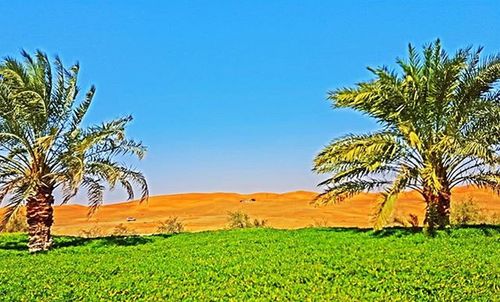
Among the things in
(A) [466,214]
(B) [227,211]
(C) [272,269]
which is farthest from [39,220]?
(B) [227,211]

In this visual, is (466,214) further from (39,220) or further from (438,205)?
(39,220)

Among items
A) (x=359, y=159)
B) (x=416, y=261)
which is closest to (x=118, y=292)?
(x=416, y=261)

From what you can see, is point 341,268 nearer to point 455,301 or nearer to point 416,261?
point 416,261

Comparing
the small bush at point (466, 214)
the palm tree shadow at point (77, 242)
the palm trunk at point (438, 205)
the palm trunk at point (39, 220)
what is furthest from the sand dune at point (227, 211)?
the palm trunk at point (39, 220)

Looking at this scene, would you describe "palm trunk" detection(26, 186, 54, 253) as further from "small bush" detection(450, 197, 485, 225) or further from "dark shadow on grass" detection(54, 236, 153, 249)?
"small bush" detection(450, 197, 485, 225)

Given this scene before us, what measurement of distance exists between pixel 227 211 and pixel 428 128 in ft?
75.8

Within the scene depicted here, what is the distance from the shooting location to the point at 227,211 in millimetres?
37312

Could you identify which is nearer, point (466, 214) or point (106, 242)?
point (106, 242)

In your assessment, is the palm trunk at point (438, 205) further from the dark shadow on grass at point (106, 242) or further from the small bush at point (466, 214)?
the dark shadow on grass at point (106, 242)

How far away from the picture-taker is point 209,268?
1062 centimetres

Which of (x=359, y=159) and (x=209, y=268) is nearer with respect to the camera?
(x=209, y=268)

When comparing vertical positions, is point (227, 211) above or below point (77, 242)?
above

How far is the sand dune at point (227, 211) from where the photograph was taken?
3078 centimetres

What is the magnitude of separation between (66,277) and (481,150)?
10.5 meters
